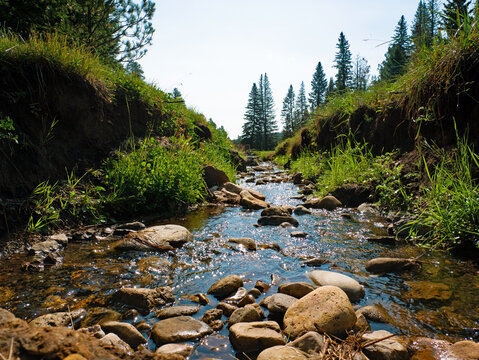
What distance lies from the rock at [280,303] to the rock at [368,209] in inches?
143

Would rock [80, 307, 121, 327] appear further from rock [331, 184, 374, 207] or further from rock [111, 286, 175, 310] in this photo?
rock [331, 184, 374, 207]

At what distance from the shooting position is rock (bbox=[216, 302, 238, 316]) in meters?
2.22

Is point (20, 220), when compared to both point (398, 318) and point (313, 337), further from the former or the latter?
point (398, 318)

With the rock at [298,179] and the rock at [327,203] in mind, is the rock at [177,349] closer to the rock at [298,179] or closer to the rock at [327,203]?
the rock at [327,203]

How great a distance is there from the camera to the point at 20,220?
3.71m

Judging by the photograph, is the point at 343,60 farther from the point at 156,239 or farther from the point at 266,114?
the point at 156,239

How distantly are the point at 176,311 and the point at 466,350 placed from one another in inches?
75.4

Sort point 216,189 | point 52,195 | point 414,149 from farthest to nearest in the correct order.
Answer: point 216,189 → point 414,149 → point 52,195

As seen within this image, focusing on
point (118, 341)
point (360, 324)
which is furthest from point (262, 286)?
point (118, 341)

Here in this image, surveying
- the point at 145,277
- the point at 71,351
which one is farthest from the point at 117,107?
the point at 71,351

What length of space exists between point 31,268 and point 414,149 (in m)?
6.35

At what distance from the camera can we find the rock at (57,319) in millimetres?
1946

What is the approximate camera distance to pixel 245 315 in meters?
2.09

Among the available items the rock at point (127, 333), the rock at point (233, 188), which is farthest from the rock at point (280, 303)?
the rock at point (233, 188)
